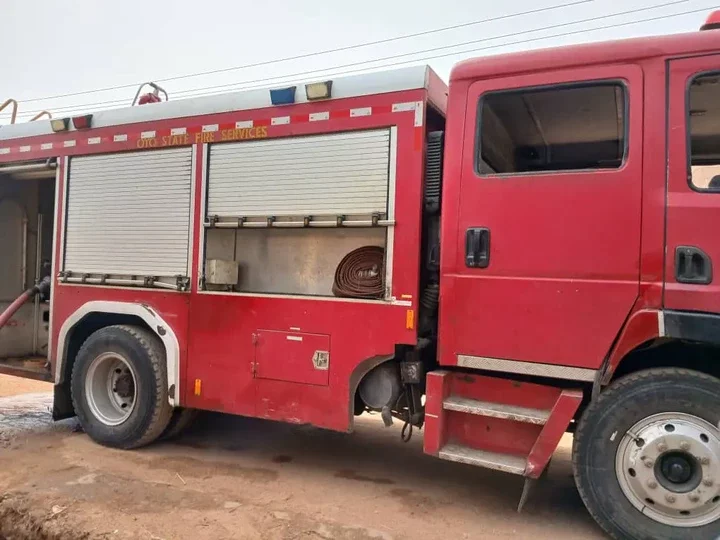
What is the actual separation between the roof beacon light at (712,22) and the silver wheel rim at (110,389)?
497cm

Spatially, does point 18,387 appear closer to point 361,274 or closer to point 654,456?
point 361,274

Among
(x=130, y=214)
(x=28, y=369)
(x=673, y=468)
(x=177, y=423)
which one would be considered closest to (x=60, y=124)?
(x=130, y=214)

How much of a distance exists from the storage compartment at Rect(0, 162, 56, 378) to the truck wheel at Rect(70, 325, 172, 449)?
1.46 meters

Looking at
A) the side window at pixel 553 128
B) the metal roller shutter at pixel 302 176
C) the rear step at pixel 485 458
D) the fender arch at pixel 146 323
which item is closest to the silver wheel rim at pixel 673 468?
the rear step at pixel 485 458

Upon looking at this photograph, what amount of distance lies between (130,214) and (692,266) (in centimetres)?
438

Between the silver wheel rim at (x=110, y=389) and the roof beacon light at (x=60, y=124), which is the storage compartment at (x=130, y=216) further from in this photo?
the silver wheel rim at (x=110, y=389)

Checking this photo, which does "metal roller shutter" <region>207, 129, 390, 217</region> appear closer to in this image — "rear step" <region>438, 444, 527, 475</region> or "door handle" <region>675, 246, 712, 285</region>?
"rear step" <region>438, 444, 527, 475</region>

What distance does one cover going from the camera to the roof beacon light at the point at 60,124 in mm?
5383

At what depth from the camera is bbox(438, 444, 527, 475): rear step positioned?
3.44 m

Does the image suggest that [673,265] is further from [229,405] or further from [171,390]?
[171,390]

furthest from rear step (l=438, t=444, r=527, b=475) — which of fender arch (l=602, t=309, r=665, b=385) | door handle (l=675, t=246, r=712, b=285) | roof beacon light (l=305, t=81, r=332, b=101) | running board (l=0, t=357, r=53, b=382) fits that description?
running board (l=0, t=357, r=53, b=382)

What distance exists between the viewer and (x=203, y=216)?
4684 millimetres

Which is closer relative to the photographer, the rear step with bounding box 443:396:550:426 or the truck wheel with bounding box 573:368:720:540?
the truck wheel with bounding box 573:368:720:540

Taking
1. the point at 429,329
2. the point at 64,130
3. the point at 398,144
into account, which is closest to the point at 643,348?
the point at 429,329
